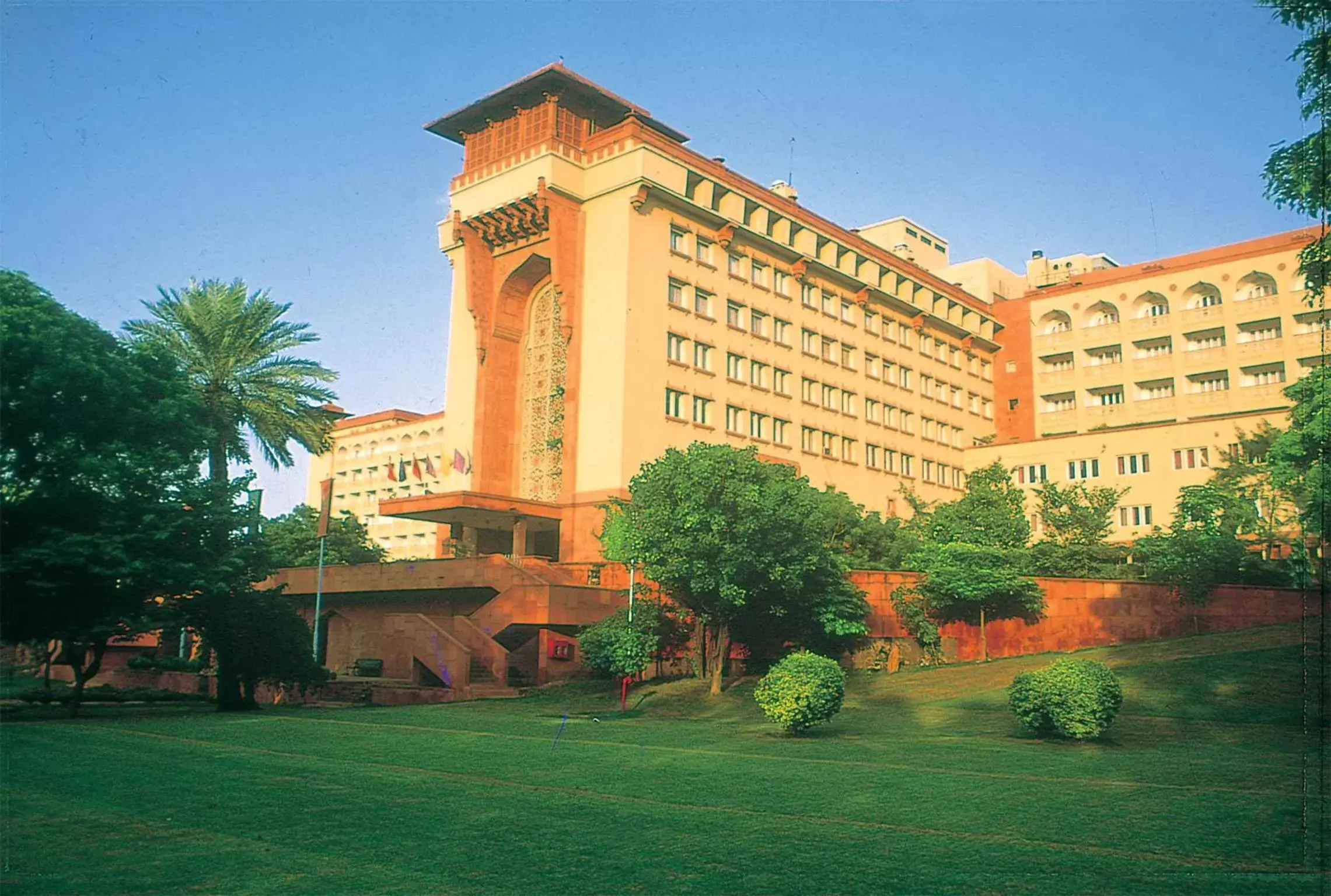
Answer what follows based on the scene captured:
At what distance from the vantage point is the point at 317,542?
2441 inches

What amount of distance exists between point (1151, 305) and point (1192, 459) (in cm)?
1397

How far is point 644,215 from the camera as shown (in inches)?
1976

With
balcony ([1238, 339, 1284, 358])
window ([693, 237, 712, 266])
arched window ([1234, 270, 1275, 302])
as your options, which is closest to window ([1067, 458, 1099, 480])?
balcony ([1238, 339, 1284, 358])

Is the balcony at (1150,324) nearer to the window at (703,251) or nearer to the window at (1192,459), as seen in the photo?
the window at (1192,459)

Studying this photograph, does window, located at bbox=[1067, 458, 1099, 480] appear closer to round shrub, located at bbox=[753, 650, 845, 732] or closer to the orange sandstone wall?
the orange sandstone wall

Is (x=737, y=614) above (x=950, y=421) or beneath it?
beneath

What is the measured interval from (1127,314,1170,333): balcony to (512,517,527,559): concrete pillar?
42.8m

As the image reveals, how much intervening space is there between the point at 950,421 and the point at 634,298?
31.0 m

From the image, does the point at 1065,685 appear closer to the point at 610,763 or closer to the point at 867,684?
the point at 610,763

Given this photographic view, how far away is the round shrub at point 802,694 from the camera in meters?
18.7

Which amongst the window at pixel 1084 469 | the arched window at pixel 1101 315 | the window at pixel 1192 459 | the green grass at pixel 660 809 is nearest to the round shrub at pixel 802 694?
the green grass at pixel 660 809

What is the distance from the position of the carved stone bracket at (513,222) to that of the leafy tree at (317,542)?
17.9 metres

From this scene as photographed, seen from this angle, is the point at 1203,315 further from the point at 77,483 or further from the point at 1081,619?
the point at 77,483

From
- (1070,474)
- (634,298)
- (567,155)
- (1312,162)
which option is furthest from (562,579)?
(1070,474)
